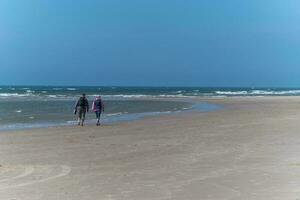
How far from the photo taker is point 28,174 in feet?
37.8

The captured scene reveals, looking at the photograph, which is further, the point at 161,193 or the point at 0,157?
the point at 0,157

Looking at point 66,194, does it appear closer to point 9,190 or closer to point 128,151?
point 9,190

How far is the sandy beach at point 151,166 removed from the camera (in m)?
9.37

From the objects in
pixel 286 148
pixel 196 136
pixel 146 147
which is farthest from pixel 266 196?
pixel 196 136

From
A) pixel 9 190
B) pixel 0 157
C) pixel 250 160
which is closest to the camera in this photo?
pixel 9 190

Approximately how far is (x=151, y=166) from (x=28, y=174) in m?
2.65

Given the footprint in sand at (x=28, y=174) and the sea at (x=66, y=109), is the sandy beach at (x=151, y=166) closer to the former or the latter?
the footprint in sand at (x=28, y=174)

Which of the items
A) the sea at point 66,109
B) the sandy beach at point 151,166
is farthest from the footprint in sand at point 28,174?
the sea at point 66,109

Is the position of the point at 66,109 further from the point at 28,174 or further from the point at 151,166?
the point at 28,174

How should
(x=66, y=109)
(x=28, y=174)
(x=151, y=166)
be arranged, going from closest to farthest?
(x=28, y=174) → (x=151, y=166) → (x=66, y=109)

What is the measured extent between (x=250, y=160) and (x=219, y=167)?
1.37 metres

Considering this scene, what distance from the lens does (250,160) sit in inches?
521

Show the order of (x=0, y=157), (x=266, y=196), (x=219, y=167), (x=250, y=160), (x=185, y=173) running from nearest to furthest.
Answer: (x=266, y=196), (x=185, y=173), (x=219, y=167), (x=250, y=160), (x=0, y=157)

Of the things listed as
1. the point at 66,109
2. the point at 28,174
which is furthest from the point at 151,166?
the point at 66,109
